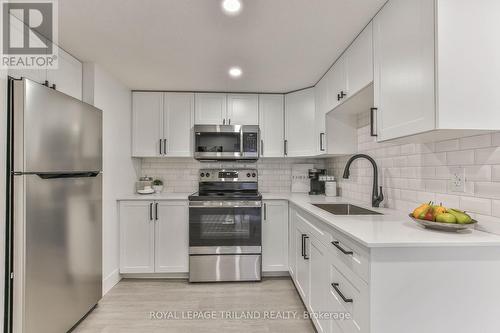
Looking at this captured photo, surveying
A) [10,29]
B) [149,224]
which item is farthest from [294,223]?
[10,29]

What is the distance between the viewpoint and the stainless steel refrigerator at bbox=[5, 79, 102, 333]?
149 centimetres

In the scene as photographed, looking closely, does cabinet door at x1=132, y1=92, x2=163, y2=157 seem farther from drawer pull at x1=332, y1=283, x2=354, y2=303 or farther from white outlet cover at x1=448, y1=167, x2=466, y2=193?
white outlet cover at x1=448, y1=167, x2=466, y2=193

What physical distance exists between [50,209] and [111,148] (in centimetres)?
109

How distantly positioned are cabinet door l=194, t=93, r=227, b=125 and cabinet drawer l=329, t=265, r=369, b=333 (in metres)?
2.31

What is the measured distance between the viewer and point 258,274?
283 cm

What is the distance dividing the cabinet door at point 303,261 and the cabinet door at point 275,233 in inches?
17.3

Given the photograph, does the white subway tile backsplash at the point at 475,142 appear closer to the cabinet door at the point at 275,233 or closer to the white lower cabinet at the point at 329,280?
the white lower cabinet at the point at 329,280

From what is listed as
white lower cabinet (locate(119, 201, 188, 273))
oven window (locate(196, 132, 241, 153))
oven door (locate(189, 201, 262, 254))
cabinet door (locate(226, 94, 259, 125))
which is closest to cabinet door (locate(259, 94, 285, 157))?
cabinet door (locate(226, 94, 259, 125))

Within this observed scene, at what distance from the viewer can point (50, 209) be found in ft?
5.52

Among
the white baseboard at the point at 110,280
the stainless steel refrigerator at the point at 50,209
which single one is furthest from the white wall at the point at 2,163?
the white baseboard at the point at 110,280

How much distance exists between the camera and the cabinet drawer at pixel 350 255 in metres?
1.12

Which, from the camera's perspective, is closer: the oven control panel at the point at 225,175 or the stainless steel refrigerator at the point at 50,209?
the stainless steel refrigerator at the point at 50,209

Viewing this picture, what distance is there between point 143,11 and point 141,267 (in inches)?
98.2

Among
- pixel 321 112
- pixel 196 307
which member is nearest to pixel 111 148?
pixel 196 307
